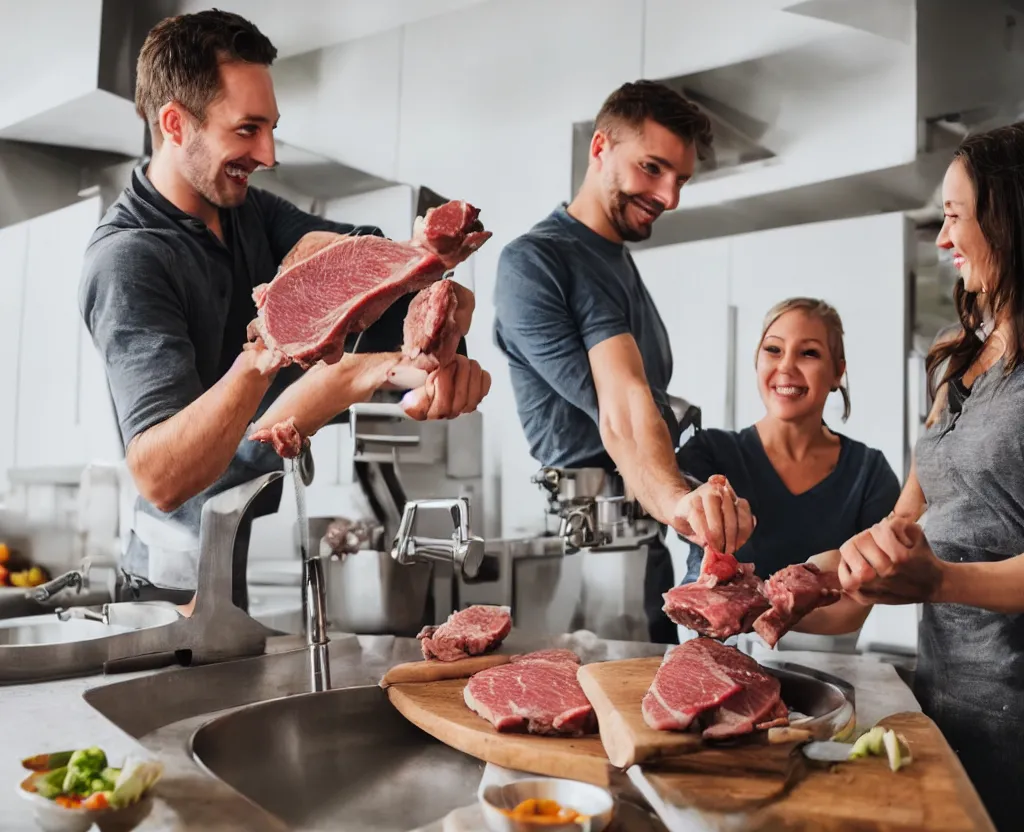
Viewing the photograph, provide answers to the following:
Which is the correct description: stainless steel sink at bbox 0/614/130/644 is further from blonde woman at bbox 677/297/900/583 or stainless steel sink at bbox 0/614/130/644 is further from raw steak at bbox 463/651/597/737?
blonde woman at bbox 677/297/900/583

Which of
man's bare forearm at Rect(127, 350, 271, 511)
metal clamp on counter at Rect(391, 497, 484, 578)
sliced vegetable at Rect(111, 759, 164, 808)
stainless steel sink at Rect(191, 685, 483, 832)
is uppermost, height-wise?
man's bare forearm at Rect(127, 350, 271, 511)

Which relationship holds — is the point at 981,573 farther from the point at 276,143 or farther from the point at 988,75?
the point at 276,143

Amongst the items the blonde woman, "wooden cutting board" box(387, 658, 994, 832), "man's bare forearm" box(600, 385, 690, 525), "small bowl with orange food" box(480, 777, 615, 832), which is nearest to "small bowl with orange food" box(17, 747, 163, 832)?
"small bowl with orange food" box(480, 777, 615, 832)

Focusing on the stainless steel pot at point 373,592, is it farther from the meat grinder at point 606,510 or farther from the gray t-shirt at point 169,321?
the meat grinder at point 606,510

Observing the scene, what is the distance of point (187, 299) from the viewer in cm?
190

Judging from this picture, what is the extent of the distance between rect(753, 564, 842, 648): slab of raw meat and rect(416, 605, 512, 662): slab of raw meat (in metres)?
0.44

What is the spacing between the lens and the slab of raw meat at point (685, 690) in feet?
3.65

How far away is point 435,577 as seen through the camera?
86.4 inches

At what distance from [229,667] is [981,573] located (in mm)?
1177

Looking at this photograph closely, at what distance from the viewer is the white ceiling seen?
238cm

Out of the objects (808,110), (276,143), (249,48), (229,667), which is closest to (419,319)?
(229,667)

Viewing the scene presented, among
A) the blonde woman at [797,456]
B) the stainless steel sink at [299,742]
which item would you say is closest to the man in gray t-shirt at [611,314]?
the blonde woman at [797,456]

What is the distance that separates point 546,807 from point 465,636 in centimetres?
64

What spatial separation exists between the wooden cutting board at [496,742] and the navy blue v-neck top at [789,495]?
85 cm
